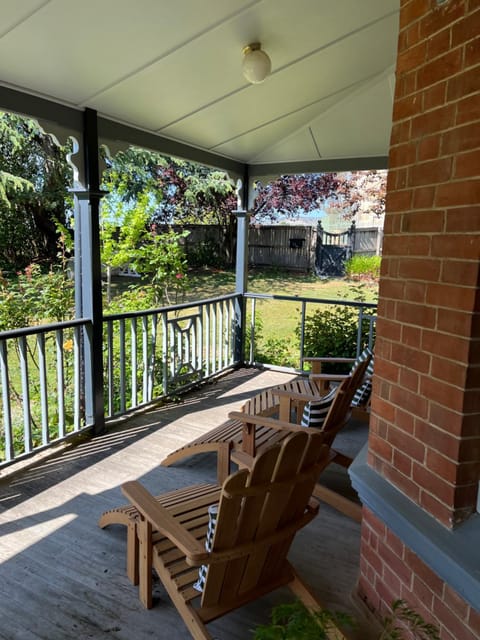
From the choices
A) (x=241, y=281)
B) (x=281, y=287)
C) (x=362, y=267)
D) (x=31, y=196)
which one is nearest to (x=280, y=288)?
(x=281, y=287)

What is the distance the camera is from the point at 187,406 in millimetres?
4551

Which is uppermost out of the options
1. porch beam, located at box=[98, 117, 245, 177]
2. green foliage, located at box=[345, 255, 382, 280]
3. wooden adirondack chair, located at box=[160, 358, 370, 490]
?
porch beam, located at box=[98, 117, 245, 177]

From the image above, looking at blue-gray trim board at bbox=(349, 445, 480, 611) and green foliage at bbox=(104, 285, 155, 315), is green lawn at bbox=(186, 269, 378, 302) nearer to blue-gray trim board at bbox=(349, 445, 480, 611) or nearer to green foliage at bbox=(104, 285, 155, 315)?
green foliage at bbox=(104, 285, 155, 315)

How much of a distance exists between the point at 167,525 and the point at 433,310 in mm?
1210

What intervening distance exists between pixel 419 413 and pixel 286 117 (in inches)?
153

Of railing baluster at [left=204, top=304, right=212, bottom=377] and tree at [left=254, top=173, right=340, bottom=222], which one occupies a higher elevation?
tree at [left=254, top=173, right=340, bottom=222]

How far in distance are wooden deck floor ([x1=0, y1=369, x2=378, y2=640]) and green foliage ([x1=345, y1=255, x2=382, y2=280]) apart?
8341 mm

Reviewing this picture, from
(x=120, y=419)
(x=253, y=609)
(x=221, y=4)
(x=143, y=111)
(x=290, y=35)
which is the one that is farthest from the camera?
(x=120, y=419)

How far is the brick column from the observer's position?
126 centimetres

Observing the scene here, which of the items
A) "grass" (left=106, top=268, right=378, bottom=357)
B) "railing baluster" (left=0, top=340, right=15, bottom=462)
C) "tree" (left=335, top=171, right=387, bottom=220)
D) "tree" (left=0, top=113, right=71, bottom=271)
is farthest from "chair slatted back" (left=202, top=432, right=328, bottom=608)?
"tree" (left=335, top=171, right=387, bottom=220)

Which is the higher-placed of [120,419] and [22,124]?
[22,124]

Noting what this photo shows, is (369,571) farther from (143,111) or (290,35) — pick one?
(143,111)

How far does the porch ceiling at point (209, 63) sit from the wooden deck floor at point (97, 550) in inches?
103

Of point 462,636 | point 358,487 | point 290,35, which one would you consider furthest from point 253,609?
point 290,35
